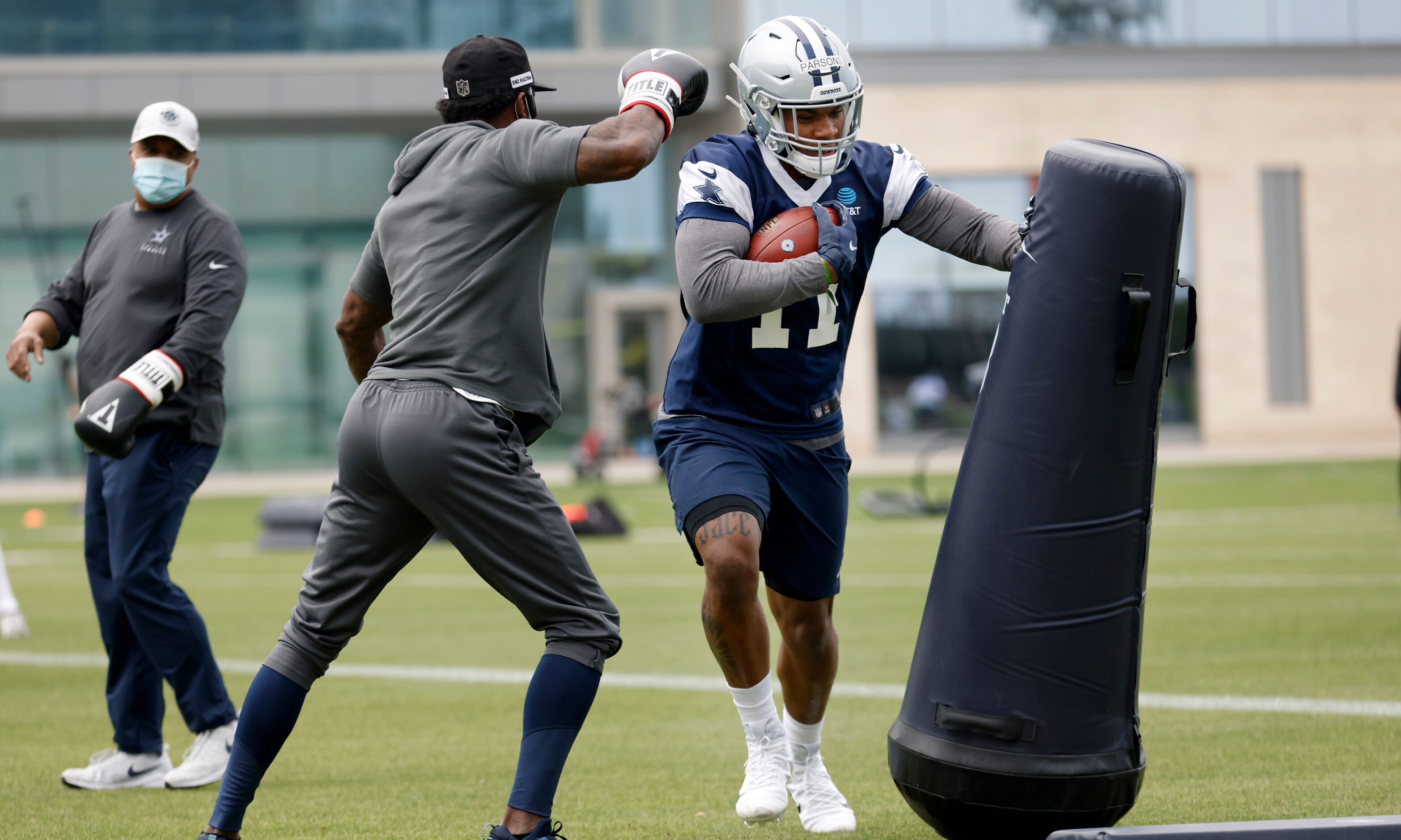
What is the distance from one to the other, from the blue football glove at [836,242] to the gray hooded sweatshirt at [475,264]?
0.75 meters

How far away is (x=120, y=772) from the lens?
Result: 215 inches

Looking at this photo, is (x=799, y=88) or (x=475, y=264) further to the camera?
(x=799, y=88)

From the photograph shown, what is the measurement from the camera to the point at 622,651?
28.6 feet

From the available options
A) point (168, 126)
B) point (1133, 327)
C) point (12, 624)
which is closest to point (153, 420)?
point (168, 126)

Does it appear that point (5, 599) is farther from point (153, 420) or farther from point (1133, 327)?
point (1133, 327)

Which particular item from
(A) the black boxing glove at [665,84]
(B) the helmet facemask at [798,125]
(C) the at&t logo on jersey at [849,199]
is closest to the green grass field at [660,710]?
(C) the at&t logo on jersey at [849,199]

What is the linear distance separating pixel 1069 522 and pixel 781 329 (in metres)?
1.22

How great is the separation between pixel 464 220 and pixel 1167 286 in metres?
1.76

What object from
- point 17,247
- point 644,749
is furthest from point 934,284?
point 644,749

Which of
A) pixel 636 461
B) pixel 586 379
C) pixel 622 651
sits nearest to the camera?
pixel 622 651

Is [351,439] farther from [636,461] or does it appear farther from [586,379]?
[586,379]

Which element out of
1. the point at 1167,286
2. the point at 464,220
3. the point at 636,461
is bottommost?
the point at 636,461

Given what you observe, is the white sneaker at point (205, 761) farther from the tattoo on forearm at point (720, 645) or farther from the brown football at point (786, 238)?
the brown football at point (786, 238)

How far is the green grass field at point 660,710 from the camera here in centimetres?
477
